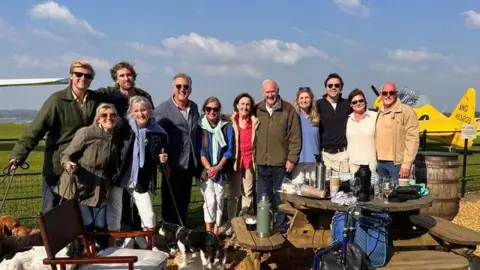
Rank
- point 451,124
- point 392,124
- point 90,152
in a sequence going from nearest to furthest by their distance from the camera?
point 90,152 → point 392,124 → point 451,124

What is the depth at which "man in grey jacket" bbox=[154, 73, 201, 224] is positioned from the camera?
492 centimetres

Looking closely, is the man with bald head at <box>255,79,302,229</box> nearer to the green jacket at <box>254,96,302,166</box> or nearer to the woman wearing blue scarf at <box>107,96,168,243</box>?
the green jacket at <box>254,96,302,166</box>

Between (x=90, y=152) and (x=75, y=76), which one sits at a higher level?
(x=75, y=76)

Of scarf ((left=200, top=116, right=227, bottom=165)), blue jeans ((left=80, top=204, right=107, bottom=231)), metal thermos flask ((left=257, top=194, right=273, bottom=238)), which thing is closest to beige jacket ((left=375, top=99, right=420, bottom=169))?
metal thermos flask ((left=257, top=194, right=273, bottom=238))

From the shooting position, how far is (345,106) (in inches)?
209

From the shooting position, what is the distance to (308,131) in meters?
5.20

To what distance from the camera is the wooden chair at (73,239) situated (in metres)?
2.91

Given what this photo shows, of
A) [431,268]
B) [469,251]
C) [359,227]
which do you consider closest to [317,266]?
[359,227]

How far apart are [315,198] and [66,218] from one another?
84.6 inches

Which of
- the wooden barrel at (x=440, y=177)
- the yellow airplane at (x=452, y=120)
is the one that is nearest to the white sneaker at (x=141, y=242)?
the wooden barrel at (x=440, y=177)

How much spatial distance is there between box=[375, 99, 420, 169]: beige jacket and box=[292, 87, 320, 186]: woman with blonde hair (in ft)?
2.76

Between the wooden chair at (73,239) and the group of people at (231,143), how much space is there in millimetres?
678

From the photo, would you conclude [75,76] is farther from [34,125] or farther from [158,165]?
[158,165]

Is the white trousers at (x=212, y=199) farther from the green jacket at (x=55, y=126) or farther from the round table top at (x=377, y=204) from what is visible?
the green jacket at (x=55, y=126)
